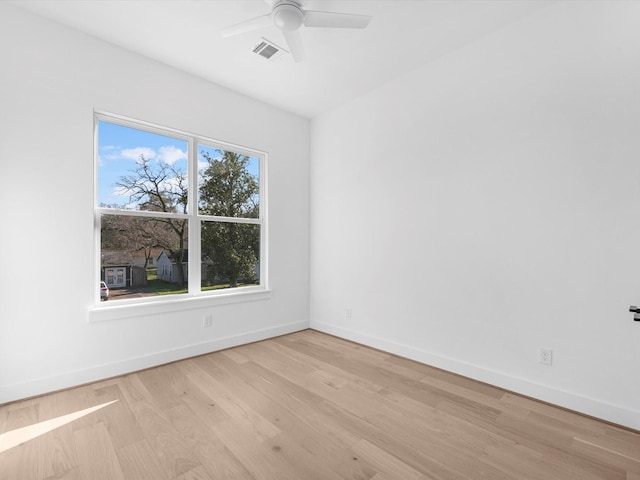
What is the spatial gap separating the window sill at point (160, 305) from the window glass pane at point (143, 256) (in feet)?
0.29

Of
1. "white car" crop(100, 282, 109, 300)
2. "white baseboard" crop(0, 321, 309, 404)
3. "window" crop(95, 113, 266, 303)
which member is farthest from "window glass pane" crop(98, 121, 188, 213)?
"white baseboard" crop(0, 321, 309, 404)

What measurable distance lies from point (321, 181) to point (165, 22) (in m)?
2.32

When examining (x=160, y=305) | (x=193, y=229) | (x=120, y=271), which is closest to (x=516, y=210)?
(x=193, y=229)

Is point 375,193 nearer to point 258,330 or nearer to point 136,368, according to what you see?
point 258,330

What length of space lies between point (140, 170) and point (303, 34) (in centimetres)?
196

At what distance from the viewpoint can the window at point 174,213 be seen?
280 cm

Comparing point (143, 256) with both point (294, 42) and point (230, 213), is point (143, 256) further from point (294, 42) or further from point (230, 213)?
point (294, 42)

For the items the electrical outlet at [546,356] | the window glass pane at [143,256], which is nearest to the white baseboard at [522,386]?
the electrical outlet at [546,356]

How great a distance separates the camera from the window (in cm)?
280

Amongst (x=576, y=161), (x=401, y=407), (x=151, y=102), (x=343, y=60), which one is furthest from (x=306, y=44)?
(x=401, y=407)

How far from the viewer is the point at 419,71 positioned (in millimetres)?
3066

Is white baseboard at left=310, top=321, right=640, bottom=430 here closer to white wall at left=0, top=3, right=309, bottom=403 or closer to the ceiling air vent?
white wall at left=0, top=3, right=309, bottom=403

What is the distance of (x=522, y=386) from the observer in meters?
2.38

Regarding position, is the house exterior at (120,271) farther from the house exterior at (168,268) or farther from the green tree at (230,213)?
the green tree at (230,213)
